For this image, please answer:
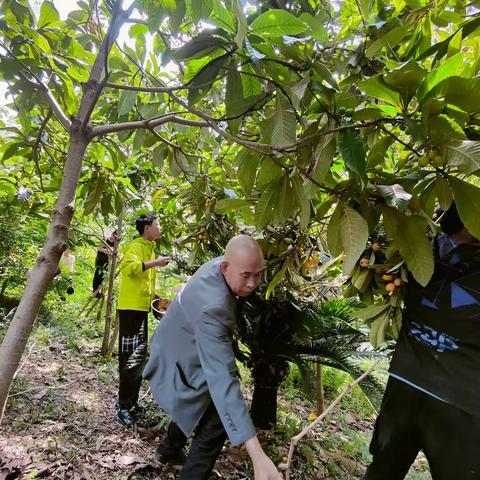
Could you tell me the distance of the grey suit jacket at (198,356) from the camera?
1.60 metres

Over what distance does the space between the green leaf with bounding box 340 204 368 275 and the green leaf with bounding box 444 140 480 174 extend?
1.01 feet

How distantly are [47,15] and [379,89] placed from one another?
134 cm

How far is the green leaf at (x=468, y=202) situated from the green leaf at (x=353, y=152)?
0.25 metres

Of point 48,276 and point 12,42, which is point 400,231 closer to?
point 48,276

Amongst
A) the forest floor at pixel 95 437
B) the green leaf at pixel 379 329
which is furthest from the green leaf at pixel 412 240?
the forest floor at pixel 95 437

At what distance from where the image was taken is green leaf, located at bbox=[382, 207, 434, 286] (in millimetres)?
1180

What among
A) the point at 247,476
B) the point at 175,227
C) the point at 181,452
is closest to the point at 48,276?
the point at 181,452

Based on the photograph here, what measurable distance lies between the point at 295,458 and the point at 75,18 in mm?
3208

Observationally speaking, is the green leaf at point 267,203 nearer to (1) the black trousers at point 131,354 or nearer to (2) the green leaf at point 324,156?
(2) the green leaf at point 324,156

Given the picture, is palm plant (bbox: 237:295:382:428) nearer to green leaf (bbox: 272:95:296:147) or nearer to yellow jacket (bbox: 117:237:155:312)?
yellow jacket (bbox: 117:237:155:312)

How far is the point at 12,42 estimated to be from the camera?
1508mm

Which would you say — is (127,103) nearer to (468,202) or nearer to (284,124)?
(284,124)

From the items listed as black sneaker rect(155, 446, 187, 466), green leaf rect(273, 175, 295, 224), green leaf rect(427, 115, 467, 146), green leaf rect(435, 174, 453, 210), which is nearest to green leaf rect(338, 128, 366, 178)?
green leaf rect(427, 115, 467, 146)

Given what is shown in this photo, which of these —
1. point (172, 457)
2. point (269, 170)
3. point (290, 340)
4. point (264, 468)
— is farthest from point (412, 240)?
point (290, 340)
